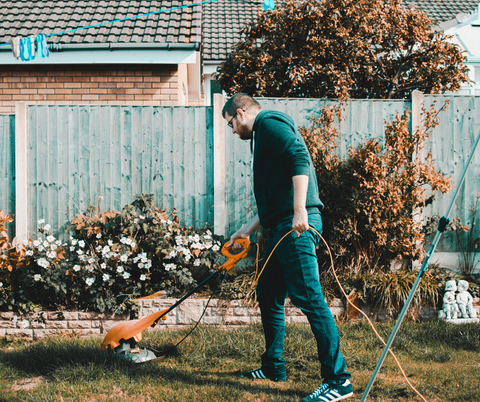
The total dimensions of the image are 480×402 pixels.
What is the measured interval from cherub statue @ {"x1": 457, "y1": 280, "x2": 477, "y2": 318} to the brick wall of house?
471cm

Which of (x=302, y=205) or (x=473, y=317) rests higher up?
(x=302, y=205)

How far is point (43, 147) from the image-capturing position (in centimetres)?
492

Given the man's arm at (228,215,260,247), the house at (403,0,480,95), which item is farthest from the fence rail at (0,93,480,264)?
the house at (403,0,480,95)

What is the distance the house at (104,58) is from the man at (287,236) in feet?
13.9

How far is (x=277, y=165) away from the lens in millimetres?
2691

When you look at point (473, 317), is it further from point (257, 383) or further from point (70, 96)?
point (70, 96)

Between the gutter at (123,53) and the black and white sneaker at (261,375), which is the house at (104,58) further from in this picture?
the black and white sneaker at (261,375)

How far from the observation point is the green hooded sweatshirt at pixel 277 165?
2.56 m

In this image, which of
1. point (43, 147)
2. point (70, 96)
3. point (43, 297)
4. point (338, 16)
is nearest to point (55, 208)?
point (43, 147)

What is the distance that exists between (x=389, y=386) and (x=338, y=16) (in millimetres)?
4794

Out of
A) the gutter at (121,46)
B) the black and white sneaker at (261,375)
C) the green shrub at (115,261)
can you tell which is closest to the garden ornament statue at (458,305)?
the black and white sneaker at (261,375)

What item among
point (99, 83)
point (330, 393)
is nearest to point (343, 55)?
point (99, 83)

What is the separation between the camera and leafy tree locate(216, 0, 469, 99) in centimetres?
591

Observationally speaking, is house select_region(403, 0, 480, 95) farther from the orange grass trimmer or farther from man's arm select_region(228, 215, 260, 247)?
the orange grass trimmer
